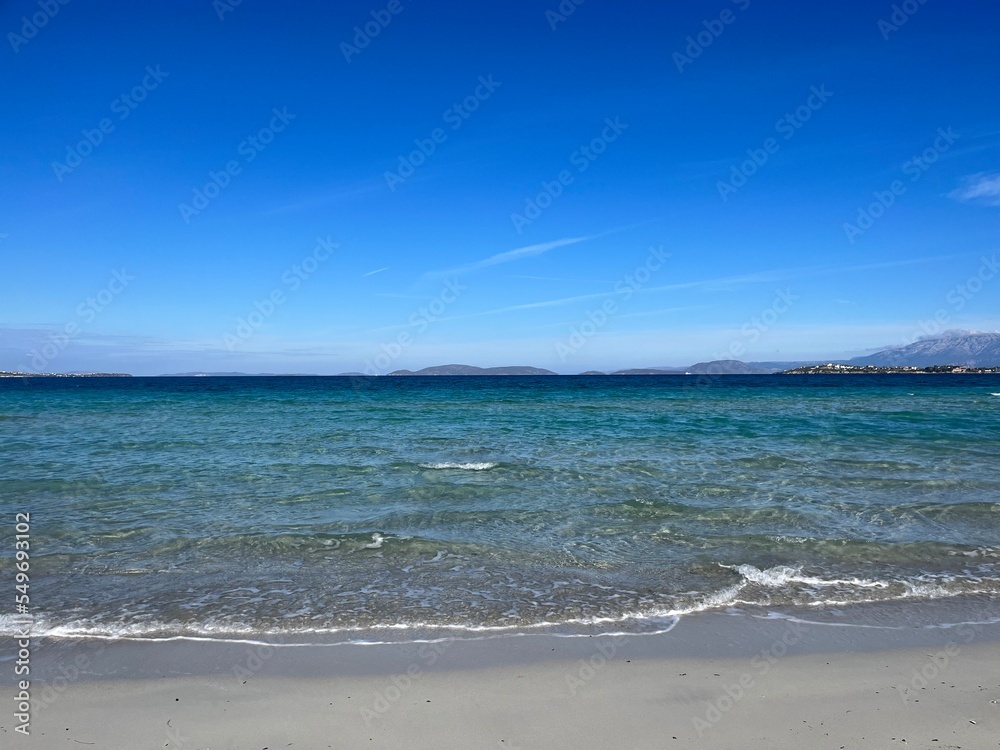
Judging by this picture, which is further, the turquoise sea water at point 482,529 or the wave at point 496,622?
the turquoise sea water at point 482,529

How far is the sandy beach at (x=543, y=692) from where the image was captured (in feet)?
14.1

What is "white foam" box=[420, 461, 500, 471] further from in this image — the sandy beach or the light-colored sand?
the light-colored sand

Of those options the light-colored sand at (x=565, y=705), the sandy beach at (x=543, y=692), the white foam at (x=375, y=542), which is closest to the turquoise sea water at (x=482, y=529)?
the white foam at (x=375, y=542)

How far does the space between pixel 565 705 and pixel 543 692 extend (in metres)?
0.24

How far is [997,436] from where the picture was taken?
66.3ft

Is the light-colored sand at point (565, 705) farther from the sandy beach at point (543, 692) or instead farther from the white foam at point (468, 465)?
the white foam at point (468, 465)

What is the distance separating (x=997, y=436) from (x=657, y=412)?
13950 millimetres

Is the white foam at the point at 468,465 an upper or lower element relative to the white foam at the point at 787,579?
upper

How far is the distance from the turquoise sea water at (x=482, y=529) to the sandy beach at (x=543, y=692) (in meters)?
0.60

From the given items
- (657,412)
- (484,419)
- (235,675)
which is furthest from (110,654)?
(657,412)

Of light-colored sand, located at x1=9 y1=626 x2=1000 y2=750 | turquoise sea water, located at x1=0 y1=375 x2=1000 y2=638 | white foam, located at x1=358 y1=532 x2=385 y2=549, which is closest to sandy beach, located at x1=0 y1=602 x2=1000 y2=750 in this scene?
light-colored sand, located at x1=9 y1=626 x2=1000 y2=750

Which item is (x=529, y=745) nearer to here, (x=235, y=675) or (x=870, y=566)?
(x=235, y=675)

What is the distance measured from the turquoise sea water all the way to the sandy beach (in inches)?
23.6

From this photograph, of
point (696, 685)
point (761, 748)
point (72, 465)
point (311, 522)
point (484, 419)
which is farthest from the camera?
point (484, 419)
